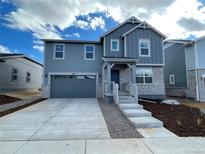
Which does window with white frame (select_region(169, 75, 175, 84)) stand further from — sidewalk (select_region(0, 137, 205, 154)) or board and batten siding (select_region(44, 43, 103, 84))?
sidewalk (select_region(0, 137, 205, 154))

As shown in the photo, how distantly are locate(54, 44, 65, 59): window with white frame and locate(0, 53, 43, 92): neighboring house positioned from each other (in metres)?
5.55

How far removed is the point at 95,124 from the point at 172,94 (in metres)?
14.7

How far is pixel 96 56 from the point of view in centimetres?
1455

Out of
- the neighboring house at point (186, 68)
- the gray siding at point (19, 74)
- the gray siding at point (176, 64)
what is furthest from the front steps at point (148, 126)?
the gray siding at point (19, 74)

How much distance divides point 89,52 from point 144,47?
549 cm

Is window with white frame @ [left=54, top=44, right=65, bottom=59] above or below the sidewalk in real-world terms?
above

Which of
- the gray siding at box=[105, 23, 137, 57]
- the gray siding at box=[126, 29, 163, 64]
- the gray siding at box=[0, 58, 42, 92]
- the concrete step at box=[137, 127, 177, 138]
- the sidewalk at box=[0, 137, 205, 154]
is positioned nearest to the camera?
the sidewalk at box=[0, 137, 205, 154]

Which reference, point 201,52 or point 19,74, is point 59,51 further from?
point 201,52

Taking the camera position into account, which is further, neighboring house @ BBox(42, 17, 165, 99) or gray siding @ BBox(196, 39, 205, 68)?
gray siding @ BBox(196, 39, 205, 68)

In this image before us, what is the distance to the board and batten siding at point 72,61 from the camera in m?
14.1

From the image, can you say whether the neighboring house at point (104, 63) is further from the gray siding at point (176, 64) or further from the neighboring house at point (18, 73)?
the neighboring house at point (18, 73)

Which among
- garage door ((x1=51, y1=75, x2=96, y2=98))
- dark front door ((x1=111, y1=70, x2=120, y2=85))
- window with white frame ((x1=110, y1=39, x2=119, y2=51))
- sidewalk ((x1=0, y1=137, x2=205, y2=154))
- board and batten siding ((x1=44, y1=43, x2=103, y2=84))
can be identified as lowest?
sidewalk ((x1=0, y1=137, x2=205, y2=154))

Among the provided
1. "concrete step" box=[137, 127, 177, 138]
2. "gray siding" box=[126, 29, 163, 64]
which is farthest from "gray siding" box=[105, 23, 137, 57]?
"concrete step" box=[137, 127, 177, 138]

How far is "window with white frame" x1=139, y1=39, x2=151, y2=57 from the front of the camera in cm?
1341
